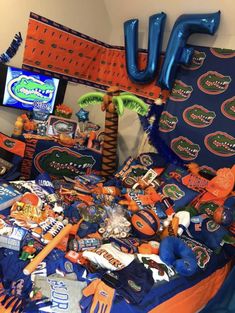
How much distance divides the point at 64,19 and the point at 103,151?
4.14 ft

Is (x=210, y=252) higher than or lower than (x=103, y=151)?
lower

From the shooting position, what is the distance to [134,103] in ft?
8.13

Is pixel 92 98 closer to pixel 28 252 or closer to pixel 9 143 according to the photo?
pixel 9 143

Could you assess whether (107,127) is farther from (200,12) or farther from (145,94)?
(200,12)

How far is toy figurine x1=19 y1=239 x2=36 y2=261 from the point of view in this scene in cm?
148

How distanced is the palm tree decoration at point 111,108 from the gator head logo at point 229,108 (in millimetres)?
580

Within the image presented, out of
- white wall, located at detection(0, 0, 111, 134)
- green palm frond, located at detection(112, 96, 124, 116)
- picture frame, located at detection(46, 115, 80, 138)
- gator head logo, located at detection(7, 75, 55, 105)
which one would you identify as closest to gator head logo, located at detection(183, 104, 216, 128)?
green palm frond, located at detection(112, 96, 124, 116)

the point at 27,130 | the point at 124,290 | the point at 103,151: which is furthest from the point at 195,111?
the point at 124,290

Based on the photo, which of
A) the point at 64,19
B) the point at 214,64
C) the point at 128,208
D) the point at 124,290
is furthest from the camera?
the point at 64,19

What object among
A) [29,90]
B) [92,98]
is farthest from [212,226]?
[29,90]

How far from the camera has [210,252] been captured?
6.04 ft

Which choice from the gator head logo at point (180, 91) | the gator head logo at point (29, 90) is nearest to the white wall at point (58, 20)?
the gator head logo at point (29, 90)

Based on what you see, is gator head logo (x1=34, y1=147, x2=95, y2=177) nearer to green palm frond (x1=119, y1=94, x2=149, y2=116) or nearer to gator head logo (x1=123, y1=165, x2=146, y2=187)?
gator head logo (x1=123, y1=165, x2=146, y2=187)

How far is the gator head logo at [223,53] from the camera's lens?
2299 millimetres
